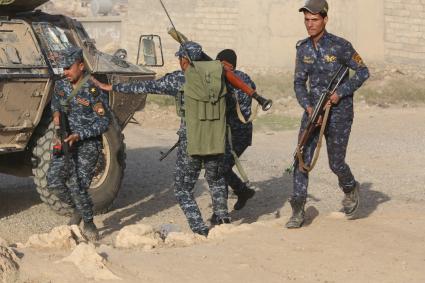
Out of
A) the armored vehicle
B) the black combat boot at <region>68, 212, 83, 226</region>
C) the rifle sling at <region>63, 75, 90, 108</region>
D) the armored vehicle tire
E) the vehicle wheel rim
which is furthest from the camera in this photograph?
the vehicle wheel rim

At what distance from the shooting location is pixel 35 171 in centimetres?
795

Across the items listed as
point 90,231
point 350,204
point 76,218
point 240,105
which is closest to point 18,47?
point 76,218

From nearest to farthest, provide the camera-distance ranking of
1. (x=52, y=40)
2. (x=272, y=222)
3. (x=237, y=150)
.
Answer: (x=272, y=222)
(x=237, y=150)
(x=52, y=40)

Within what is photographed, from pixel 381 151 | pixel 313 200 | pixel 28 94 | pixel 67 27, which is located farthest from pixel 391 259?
pixel 381 151

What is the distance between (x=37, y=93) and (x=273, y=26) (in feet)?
48.4

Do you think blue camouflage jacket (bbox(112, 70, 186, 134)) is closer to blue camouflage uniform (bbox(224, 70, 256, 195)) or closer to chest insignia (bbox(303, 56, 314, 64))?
blue camouflage uniform (bbox(224, 70, 256, 195))

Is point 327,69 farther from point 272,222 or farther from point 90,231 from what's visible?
point 90,231

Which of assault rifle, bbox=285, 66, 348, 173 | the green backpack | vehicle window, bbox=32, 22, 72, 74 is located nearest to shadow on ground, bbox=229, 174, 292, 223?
assault rifle, bbox=285, 66, 348, 173

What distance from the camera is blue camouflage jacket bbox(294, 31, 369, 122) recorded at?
655cm

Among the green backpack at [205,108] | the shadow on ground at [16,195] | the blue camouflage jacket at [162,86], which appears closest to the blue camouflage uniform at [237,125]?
the green backpack at [205,108]

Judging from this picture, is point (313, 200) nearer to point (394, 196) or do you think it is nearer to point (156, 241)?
point (394, 196)

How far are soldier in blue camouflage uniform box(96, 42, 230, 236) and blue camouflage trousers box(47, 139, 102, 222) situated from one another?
0.60m

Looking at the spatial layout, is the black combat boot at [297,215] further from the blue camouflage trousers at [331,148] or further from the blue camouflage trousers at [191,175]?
the blue camouflage trousers at [191,175]

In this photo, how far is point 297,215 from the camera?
670 cm
